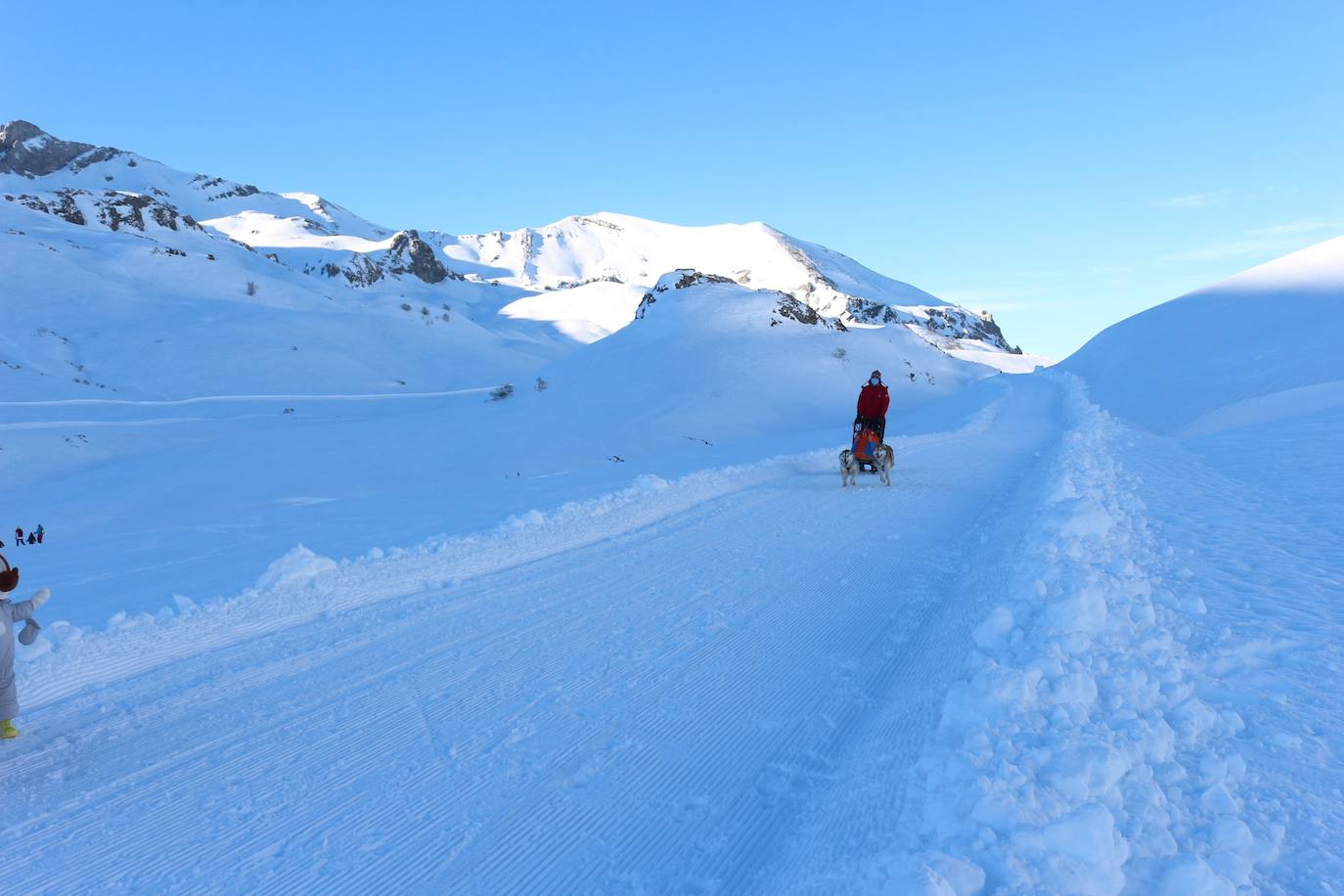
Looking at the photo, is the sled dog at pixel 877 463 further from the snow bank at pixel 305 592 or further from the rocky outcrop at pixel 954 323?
the rocky outcrop at pixel 954 323

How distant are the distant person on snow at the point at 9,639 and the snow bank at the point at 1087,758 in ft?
16.8

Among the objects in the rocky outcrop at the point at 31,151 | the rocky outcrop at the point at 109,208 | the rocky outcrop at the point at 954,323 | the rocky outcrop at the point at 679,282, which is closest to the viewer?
the rocky outcrop at the point at 679,282

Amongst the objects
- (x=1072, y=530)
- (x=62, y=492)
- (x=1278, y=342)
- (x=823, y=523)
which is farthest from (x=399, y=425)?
(x=1278, y=342)

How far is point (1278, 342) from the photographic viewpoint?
2644 centimetres

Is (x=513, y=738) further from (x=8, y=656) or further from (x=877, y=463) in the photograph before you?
(x=877, y=463)

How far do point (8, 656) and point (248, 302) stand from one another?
2392 inches

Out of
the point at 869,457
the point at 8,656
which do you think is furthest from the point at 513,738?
the point at 869,457

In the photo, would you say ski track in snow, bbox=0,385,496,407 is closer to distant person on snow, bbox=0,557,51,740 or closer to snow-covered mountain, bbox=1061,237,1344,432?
distant person on snow, bbox=0,557,51,740

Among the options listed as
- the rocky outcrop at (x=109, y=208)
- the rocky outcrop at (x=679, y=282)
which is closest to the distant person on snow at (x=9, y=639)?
the rocky outcrop at (x=679, y=282)

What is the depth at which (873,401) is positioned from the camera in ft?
45.2

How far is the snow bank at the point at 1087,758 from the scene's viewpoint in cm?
288

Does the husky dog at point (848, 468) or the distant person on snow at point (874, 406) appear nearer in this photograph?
the husky dog at point (848, 468)

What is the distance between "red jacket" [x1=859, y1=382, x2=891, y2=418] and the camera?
13.7 metres

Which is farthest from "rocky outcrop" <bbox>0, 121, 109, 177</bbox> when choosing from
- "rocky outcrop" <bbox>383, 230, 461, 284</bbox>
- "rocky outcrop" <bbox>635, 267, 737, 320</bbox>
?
"rocky outcrop" <bbox>635, 267, 737, 320</bbox>
